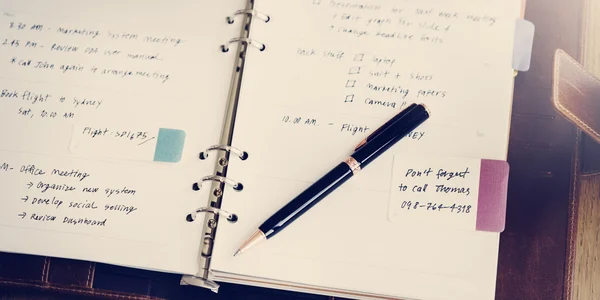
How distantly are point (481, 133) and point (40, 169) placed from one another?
1.67 feet

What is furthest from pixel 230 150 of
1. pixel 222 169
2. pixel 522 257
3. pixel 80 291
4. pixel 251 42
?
pixel 522 257

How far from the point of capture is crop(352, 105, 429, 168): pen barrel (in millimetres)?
575

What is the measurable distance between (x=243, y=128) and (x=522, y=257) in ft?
1.16

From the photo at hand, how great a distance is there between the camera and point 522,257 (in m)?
0.59

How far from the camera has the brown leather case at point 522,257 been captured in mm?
590

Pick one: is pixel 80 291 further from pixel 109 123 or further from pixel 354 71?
pixel 354 71

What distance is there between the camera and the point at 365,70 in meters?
0.61

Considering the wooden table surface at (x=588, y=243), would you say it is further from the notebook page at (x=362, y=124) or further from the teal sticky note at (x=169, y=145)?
the teal sticky note at (x=169, y=145)

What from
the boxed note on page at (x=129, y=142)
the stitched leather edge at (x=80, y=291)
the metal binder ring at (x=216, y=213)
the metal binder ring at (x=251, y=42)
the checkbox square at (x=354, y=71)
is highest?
the metal binder ring at (x=251, y=42)

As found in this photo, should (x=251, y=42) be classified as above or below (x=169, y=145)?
above

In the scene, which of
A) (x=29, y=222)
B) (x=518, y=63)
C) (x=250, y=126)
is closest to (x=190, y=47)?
(x=250, y=126)

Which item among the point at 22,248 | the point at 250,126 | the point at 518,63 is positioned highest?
the point at 518,63

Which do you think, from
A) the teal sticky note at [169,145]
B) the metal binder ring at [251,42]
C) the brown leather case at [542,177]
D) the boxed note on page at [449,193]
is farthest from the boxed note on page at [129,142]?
the brown leather case at [542,177]

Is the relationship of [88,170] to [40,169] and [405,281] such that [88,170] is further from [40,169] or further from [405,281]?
[405,281]
